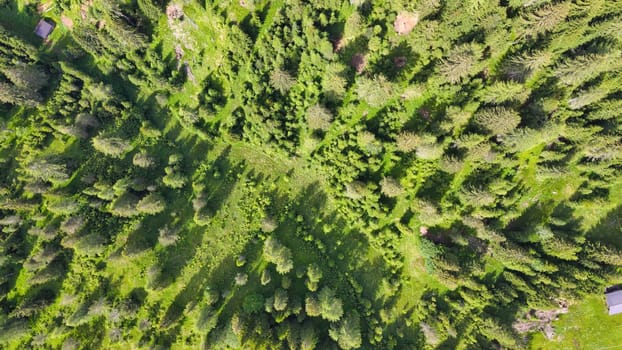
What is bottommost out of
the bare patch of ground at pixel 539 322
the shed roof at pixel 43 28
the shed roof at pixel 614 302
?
the shed roof at pixel 43 28

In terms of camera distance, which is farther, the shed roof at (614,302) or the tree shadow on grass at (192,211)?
the tree shadow on grass at (192,211)

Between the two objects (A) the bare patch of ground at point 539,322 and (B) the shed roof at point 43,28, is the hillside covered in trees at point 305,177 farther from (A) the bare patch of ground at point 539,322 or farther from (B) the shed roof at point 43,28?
(B) the shed roof at point 43,28

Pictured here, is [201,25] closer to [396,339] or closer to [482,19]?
[482,19]

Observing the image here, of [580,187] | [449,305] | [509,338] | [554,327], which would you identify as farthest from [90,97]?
[554,327]

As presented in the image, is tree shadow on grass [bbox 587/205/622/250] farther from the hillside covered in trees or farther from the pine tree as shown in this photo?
the pine tree

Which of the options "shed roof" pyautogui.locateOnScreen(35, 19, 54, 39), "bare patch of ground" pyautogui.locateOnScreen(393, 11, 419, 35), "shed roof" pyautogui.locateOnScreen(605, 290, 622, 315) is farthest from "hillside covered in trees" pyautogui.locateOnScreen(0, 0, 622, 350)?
"shed roof" pyautogui.locateOnScreen(605, 290, 622, 315)

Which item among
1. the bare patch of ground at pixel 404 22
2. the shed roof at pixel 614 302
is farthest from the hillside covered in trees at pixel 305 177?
the shed roof at pixel 614 302

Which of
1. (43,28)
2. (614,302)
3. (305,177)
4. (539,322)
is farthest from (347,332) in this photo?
(43,28)
